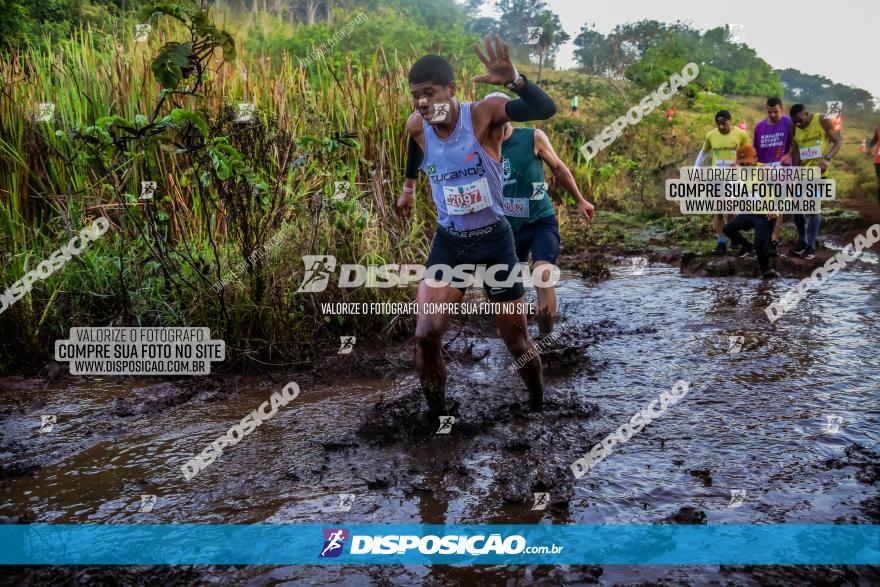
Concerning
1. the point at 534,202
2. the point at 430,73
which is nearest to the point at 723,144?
the point at 534,202

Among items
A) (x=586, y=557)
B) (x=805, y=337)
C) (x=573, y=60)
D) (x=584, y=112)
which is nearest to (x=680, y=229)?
(x=805, y=337)

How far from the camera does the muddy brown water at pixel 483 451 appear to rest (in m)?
2.87

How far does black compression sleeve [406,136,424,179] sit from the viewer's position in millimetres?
4020

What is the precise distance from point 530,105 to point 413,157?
100 centimetres

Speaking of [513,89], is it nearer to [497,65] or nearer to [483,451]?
[497,65]

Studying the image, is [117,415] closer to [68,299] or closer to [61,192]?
[68,299]

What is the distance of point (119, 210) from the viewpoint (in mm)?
5551

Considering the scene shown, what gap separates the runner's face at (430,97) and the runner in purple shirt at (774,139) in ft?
23.0

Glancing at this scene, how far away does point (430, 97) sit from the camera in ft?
10.8

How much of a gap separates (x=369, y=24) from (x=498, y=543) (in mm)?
20900

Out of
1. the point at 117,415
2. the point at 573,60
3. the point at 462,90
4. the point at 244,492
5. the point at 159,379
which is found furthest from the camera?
the point at 573,60

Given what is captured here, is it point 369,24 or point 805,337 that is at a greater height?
point 369,24

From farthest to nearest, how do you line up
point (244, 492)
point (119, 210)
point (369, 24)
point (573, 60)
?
point (573, 60) < point (369, 24) < point (119, 210) < point (244, 492)

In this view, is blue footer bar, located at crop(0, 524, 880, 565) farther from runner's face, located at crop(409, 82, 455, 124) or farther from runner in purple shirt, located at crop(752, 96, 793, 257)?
runner in purple shirt, located at crop(752, 96, 793, 257)
